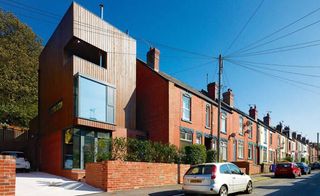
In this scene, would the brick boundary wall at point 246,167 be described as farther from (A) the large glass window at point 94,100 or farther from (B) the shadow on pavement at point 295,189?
(A) the large glass window at point 94,100

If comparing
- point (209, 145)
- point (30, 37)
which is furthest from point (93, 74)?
point (30, 37)

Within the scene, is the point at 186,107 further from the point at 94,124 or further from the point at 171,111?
the point at 94,124

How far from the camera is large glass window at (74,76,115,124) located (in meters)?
20.2

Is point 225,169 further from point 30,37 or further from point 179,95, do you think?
point 30,37

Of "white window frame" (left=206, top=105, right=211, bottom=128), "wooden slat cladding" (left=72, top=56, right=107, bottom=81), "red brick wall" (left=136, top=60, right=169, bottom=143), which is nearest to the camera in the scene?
"wooden slat cladding" (left=72, top=56, right=107, bottom=81)

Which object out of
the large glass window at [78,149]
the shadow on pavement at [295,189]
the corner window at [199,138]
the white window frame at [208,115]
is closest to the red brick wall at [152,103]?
the corner window at [199,138]

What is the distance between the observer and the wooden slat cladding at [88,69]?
67.7 ft

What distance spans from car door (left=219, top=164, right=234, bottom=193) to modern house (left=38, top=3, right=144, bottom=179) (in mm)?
7887

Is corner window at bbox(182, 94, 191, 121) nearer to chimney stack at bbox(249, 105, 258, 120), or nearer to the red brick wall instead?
the red brick wall

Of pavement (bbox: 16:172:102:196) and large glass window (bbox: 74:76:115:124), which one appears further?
large glass window (bbox: 74:76:115:124)

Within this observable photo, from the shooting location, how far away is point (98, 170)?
16078mm

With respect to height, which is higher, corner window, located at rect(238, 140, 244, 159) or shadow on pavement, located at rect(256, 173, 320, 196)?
corner window, located at rect(238, 140, 244, 159)

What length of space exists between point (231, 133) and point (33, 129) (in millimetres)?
19614

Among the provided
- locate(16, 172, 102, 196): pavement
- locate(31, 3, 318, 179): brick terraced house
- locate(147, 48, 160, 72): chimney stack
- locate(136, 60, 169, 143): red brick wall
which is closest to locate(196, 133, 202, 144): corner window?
locate(31, 3, 318, 179): brick terraced house
